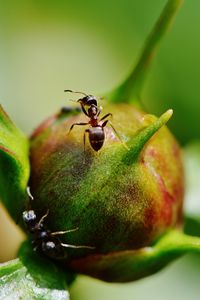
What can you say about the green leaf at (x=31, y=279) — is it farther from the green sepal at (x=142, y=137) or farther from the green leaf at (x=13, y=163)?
the green sepal at (x=142, y=137)

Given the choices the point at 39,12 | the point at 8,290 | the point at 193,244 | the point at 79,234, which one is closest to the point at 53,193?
the point at 79,234

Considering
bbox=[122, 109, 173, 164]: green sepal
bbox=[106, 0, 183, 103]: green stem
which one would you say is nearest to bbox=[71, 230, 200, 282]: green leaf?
bbox=[122, 109, 173, 164]: green sepal

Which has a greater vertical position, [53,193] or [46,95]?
[53,193]

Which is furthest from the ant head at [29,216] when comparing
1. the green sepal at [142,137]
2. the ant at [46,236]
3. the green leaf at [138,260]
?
the green sepal at [142,137]

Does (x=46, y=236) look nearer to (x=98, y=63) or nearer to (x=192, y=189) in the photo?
(x=192, y=189)

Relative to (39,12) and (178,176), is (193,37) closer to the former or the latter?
(39,12)

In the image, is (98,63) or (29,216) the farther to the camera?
(98,63)

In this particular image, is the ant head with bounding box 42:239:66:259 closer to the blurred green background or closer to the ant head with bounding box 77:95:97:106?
the ant head with bounding box 77:95:97:106

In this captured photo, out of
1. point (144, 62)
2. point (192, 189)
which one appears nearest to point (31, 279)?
point (144, 62)
